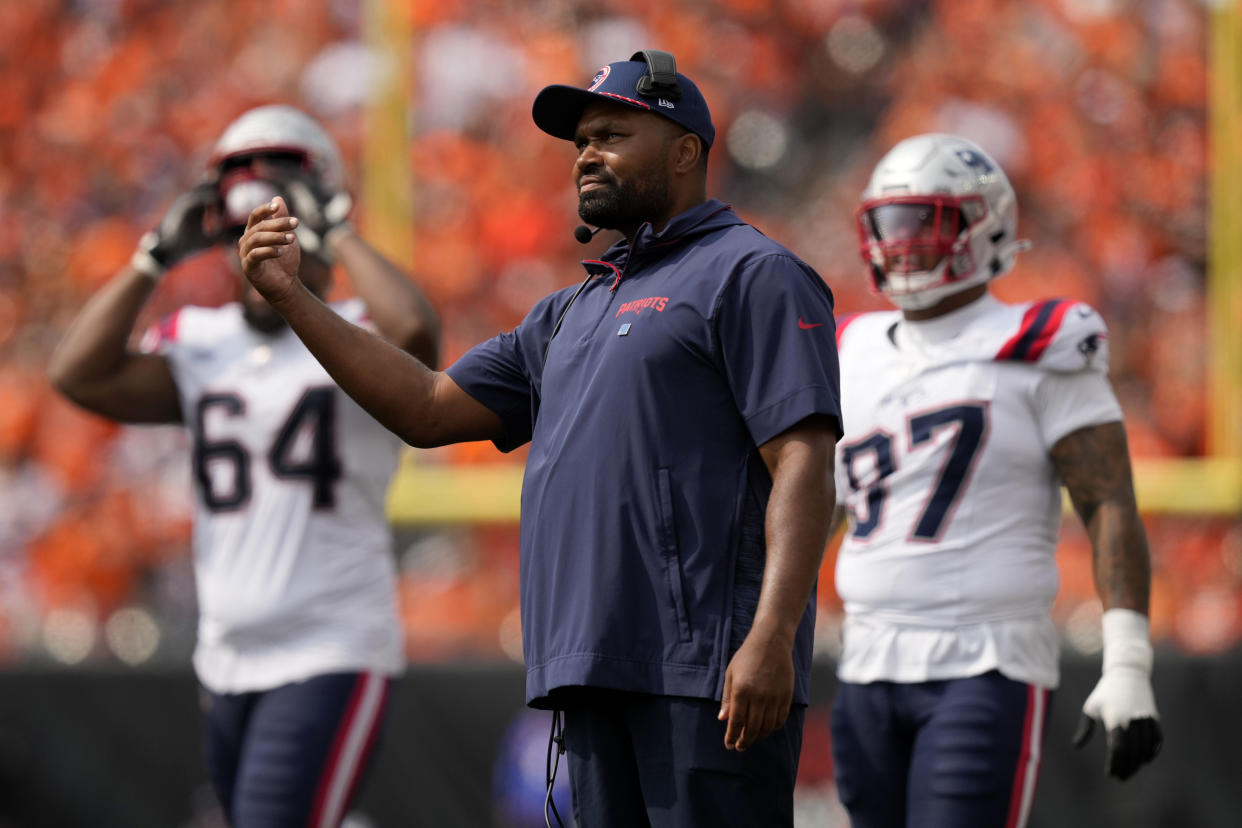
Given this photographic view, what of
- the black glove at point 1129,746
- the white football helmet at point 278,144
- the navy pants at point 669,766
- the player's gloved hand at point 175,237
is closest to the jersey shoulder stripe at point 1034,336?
the black glove at point 1129,746

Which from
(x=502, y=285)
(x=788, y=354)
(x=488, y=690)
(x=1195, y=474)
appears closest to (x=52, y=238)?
(x=502, y=285)

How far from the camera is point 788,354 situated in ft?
8.23

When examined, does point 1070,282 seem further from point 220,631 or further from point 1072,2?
point 220,631

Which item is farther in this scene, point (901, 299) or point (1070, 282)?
point (1070, 282)

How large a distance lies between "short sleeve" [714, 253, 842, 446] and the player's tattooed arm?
0.99 m

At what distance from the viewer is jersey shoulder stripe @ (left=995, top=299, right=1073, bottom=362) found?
133 inches

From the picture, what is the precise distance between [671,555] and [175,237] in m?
2.21

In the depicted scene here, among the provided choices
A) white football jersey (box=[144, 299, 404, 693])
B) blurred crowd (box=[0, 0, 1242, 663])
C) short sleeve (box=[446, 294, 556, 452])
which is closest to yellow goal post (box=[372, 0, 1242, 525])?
blurred crowd (box=[0, 0, 1242, 663])

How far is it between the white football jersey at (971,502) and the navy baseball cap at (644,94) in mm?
953

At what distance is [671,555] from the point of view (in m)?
2.49

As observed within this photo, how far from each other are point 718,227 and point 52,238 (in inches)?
255

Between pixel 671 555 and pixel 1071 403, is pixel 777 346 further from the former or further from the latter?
pixel 1071 403

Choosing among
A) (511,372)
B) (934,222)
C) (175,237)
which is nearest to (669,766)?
(511,372)

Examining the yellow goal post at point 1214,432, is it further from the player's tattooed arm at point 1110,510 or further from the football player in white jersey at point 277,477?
the player's tattooed arm at point 1110,510
